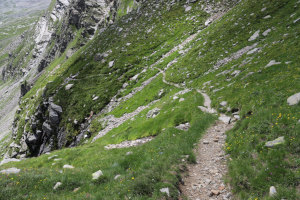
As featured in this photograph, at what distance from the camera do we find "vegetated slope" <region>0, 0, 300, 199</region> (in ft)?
31.5

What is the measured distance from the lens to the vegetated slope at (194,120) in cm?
959

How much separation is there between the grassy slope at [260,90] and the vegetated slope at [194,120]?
2.2 inches

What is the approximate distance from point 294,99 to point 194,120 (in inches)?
373

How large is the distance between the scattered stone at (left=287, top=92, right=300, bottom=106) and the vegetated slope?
31 cm

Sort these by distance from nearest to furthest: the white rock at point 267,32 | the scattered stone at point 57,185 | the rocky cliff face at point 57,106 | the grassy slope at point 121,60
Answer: the scattered stone at point 57,185 < the white rock at point 267,32 < the grassy slope at point 121,60 < the rocky cliff face at point 57,106


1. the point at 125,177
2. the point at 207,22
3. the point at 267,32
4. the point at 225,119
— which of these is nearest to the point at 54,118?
the point at 125,177

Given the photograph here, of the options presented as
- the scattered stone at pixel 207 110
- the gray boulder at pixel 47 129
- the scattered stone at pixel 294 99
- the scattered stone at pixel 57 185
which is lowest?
the gray boulder at pixel 47 129

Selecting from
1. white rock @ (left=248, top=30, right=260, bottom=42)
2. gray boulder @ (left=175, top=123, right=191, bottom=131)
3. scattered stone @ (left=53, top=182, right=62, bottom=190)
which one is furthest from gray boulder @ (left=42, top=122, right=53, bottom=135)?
white rock @ (left=248, top=30, right=260, bottom=42)

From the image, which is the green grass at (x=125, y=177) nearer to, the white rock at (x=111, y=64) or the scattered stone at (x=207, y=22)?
the scattered stone at (x=207, y=22)

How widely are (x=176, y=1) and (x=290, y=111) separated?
79846mm

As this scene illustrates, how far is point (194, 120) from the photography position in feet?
64.4

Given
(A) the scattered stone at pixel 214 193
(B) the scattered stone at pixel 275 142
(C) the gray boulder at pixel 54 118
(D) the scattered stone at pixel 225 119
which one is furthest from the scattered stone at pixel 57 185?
(C) the gray boulder at pixel 54 118

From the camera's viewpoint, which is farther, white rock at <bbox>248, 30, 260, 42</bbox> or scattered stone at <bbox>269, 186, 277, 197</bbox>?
white rock at <bbox>248, 30, 260, 42</bbox>

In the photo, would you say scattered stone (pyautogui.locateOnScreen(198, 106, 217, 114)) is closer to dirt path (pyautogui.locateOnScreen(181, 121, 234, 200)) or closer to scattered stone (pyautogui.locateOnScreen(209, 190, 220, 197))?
dirt path (pyautogui.locateOnScreen(181, 121, 234, 200))
